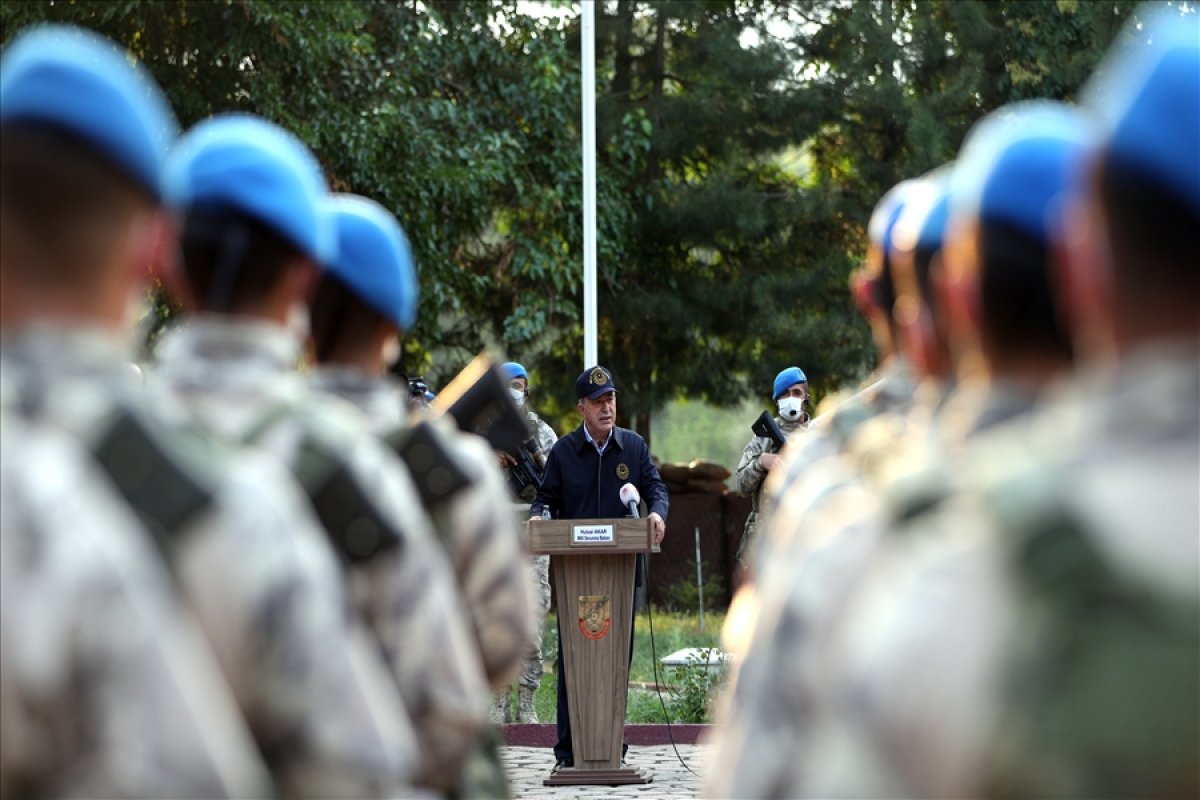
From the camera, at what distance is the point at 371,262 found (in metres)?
4.08

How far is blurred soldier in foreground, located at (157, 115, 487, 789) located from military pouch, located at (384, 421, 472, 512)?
22.8 inches

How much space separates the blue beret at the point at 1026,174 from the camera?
2766 millimetres

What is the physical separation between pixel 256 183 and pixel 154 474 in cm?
106

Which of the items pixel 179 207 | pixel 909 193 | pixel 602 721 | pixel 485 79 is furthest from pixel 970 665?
pixel 485 79

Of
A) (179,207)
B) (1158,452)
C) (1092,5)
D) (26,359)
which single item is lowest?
(1158,452)

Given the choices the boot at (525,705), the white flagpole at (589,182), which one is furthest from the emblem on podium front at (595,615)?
the white flagpole at (589,182)

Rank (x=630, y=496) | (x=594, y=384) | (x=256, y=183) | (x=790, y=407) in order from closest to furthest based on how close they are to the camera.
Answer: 1. (x=256, y=183)
2. (x=630, y=496)
3. (x=790, y=407)
4. (x=594, y=384)

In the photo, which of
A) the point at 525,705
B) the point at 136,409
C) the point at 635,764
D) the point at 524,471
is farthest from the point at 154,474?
the point at 525,705

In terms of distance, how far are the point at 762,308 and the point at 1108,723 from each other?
81.3 feet

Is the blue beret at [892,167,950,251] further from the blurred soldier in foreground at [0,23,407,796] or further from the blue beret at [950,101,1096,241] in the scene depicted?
the blurred soldier in foreground at [0,23,407,796]

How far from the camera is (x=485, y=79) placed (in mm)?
25156

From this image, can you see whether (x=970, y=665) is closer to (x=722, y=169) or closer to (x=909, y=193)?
(x=909, y=193)

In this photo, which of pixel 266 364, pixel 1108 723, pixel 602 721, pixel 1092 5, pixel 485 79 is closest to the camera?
pixel 1108 723

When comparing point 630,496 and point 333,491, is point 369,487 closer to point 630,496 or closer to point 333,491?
point 333,491
